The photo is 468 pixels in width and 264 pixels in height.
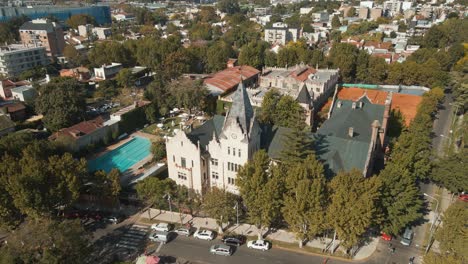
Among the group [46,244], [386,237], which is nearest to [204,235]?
[46,244]

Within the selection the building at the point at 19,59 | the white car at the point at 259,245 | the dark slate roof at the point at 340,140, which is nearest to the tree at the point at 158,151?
the dark slate roof at the point at 340,140

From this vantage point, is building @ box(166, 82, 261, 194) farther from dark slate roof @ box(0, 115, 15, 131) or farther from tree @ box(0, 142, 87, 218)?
dark slate roof @ box(0, 115, 15, 131)

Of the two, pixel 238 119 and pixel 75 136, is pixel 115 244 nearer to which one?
pixel 238 119

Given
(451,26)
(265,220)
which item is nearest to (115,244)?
(265,220)

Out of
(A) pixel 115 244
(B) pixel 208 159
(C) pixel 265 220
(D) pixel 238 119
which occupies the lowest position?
(A) pixel 115 244

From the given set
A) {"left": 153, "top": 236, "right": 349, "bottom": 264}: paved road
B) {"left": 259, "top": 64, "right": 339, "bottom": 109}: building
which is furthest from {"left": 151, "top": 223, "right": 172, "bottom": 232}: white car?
{"left": 259, "top": 64, "right": 339, "bottom": 109}: building

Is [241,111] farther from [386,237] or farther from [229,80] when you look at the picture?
[229,80]
